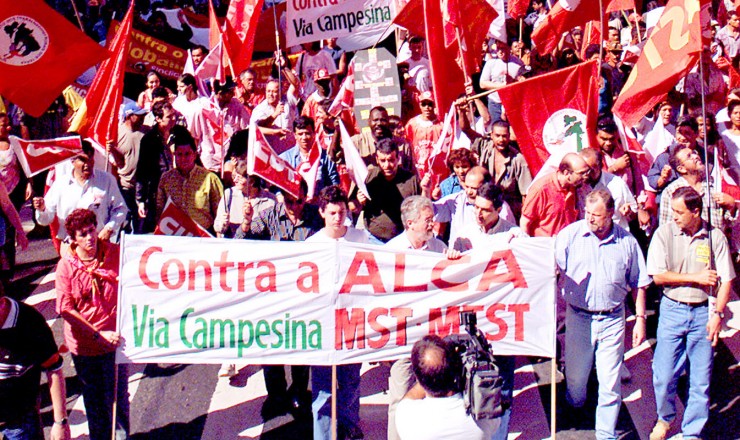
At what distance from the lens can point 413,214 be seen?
22.3 ft

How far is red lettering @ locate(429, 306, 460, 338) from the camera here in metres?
6.65

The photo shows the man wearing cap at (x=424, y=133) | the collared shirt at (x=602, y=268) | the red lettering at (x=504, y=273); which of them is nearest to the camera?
the red lettering at (x=504, y=273)

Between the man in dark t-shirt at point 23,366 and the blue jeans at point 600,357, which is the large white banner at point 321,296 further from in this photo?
the man in dark t-shirt at point 23,366

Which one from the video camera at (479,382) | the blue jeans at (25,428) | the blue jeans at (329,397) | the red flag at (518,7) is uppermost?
the red flag at (518,7)

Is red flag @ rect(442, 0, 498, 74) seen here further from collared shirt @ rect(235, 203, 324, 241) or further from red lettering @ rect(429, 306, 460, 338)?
red lettering @ rect(429, 306, 460, 338)

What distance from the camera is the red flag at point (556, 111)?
8.23 meters

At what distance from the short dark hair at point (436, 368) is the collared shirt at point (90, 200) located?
4.30m

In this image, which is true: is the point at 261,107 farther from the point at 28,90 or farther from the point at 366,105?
the point at 28,90

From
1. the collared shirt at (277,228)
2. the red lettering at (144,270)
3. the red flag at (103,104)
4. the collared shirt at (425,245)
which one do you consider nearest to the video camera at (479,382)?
the collared shirt at (425,245)

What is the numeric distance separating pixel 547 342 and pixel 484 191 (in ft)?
3.84

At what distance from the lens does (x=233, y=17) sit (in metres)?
11.7

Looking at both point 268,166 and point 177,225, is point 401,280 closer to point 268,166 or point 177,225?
point 268,166

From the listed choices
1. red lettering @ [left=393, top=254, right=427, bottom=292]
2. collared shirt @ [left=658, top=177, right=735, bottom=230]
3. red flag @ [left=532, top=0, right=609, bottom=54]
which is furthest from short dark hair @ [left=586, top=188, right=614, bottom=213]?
red flag @ [left=532, top=0, right=609, bottom=54]

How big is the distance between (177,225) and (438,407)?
12.7 ft
